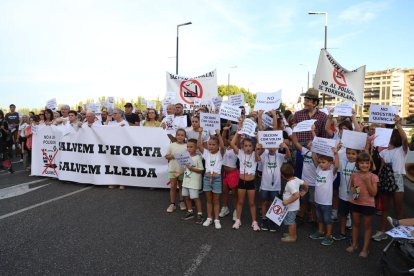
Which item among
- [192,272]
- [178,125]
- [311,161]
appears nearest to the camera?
[192,272]

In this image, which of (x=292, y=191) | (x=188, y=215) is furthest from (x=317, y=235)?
(x=188, y=215)

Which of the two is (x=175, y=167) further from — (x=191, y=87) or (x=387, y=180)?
(x=191, y=87)

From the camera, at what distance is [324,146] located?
A: 478 centimetres

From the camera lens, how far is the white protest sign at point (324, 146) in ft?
15.5

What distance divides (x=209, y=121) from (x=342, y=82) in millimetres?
2946

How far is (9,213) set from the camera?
→ 577 cm

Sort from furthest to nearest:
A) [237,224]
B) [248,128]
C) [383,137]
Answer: [237,224]
[248,128]
[383,137]

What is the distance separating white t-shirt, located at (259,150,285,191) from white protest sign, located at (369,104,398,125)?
1.56 meters

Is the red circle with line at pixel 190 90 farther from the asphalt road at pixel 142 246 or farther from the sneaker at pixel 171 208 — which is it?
the sneaker at pixel 171 208

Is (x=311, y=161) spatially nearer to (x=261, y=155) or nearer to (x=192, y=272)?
(x=261, y=155)

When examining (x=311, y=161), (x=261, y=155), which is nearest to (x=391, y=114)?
(x=311, y=161)

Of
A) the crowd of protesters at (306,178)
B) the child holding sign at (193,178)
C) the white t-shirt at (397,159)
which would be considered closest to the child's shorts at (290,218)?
the crowd of protesters at (306,178)

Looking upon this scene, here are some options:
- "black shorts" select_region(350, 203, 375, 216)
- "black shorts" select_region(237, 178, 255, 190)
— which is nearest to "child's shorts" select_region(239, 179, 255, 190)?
"black shorts" select_region(237, 178, 255, 190)

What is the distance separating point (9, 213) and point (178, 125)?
138 inches
